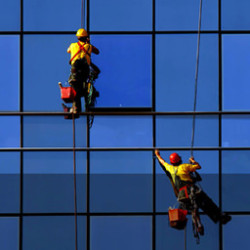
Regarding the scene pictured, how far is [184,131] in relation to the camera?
12.0 m

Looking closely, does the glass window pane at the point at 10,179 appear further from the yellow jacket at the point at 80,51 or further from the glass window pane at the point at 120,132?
the yellow jacket at the point at 80,51

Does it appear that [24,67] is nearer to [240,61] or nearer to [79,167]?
[79,167]

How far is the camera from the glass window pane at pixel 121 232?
1188 centimetres

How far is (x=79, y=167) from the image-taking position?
39.2 feet

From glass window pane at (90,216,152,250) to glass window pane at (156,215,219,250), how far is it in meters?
0.21

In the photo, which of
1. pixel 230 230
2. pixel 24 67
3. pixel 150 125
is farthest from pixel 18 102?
pixel 230 230

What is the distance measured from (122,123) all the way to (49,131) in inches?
61.4

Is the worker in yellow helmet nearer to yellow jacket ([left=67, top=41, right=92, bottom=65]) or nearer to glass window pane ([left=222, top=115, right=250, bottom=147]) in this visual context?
yellow jacket ([left=67, top=41, right=92, bottom=65])

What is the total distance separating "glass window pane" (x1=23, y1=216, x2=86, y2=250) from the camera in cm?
1188
